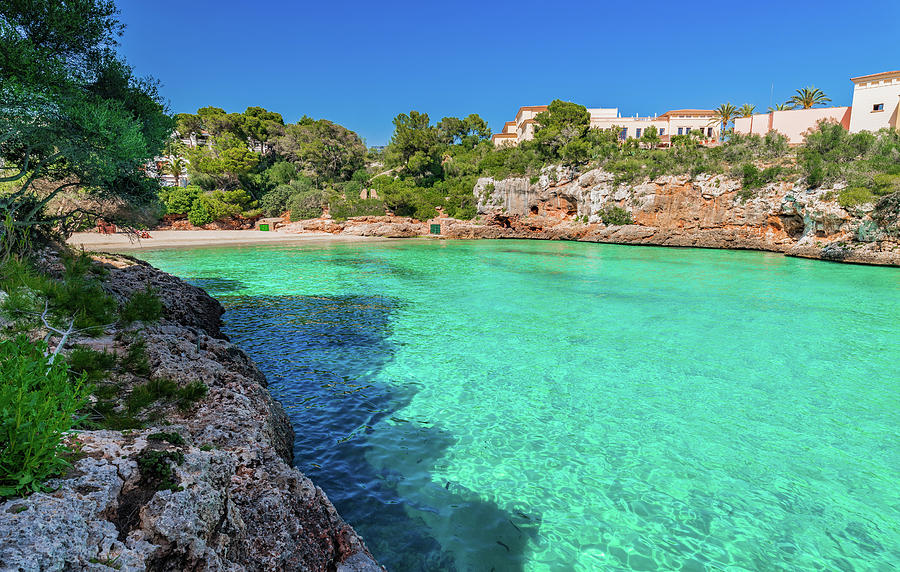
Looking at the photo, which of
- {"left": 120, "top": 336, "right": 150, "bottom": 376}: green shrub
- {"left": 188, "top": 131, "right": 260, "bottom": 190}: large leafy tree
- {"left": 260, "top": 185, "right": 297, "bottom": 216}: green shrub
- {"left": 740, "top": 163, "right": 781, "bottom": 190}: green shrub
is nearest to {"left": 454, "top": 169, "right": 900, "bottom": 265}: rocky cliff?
{"left": 740, "top": 163, "right": 781, "bottom": 190}: green shrub

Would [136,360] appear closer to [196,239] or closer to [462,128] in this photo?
[196,239]

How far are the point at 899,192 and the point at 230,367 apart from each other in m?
35.0

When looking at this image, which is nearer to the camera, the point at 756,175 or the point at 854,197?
the point at 854,197

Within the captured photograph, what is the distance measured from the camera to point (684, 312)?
13.5 metres

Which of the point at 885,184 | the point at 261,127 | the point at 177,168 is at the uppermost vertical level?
the point at 261,127

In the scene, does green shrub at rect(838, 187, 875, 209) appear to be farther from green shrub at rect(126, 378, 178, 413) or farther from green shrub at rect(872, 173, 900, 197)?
green shrub at rect(126, 378, 178, 413)

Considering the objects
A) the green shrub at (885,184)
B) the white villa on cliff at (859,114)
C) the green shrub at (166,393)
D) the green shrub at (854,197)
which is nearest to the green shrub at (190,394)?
the green shrub at (166,393)

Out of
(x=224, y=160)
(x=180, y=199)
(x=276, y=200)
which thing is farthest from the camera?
(x=276, y=200)

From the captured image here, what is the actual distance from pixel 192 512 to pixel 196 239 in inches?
1585

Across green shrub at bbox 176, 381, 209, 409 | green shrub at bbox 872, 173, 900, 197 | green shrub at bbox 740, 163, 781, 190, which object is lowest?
green shrub at bbox 176, 381, 209, 409

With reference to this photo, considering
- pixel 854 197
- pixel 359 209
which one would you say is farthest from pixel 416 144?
pixel 854 197

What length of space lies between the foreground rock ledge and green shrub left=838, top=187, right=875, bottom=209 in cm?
3552

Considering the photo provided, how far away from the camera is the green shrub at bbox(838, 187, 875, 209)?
2716 cm

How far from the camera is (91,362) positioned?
4.46 m
